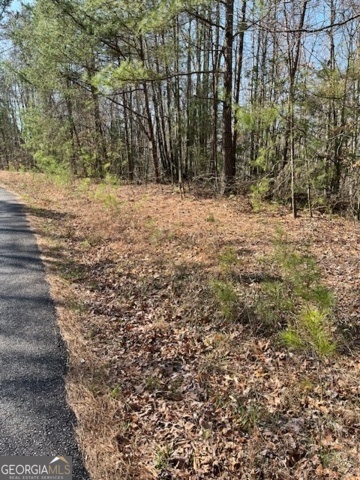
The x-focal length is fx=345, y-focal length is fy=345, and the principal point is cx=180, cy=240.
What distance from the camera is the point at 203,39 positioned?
1176cm

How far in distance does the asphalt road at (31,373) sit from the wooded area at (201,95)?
13.9 ft

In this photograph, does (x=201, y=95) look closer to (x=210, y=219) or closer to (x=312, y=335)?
(x=210, y=219)

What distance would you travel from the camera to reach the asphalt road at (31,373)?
88.4 inches

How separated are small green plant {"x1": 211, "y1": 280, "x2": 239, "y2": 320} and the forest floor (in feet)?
0.12

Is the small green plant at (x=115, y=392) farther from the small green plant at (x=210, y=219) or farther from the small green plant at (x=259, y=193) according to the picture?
the small green plant at (x=259, y=193)

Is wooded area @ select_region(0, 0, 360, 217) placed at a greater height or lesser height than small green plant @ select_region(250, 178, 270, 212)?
greater

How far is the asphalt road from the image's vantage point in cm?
224

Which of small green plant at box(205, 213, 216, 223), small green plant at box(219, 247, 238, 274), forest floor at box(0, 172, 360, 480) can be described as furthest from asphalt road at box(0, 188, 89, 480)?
small green plant at box(205, 213, 216, 223)

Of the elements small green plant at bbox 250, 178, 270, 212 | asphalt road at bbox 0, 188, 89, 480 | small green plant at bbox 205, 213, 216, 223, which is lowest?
asphalt road at bbox 0, 188, 89, 480

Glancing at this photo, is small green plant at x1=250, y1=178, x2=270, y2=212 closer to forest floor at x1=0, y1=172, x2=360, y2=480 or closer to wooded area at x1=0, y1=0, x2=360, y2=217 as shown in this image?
wooded area at x1=0, y1=0, x2=360, y2=217

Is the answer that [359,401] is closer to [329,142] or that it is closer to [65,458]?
[65,458]

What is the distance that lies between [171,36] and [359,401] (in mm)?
12153

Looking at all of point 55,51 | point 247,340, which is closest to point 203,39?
point 55,51

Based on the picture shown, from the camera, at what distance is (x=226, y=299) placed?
399cm
